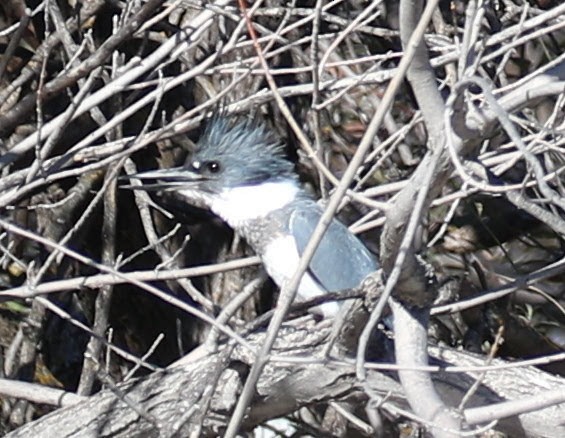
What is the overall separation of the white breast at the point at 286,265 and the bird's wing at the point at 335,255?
0.02 metres

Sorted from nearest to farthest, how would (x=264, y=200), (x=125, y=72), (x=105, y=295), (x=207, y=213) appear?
(x=125, y=72) → (x=264, y=200) → (x=105, y=295) → (x=207, y=213)

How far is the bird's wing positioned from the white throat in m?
0.11

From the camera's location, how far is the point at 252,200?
10.8ft

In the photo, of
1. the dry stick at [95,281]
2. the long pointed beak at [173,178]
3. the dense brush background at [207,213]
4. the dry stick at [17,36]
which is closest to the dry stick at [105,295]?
the dense brush background at [207,213]

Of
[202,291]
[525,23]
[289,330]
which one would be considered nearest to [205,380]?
[289,330]

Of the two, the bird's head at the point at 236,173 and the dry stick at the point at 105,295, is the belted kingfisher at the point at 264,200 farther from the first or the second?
the dry stick at the point at 105,295

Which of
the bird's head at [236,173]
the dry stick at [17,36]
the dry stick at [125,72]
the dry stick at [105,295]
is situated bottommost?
the dry stick at [105,295]

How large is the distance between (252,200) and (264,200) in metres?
0.03

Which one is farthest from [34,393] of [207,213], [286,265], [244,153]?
[207,213]

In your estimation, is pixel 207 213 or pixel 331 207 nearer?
pixel 331 207

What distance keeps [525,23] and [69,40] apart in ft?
3.46

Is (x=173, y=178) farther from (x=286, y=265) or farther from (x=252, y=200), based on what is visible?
(x=286, y=265)

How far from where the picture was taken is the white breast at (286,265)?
9.93 ft

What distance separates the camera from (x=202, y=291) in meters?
3.63
